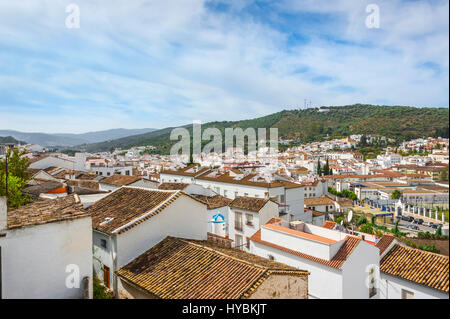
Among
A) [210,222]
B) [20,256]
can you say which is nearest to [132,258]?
[20,256]

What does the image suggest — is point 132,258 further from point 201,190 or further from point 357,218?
point 357,218

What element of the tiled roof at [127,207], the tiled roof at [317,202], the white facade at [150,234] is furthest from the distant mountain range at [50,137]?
the tiled roof at [317,202]

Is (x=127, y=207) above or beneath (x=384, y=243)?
above

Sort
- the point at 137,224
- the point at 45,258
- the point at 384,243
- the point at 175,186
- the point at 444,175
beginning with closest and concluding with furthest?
the point at 444,175, the point at 45,258, the point at 137,224, the point at 384,243, the point at 175,186

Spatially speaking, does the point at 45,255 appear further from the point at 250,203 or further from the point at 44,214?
the point at 250,203

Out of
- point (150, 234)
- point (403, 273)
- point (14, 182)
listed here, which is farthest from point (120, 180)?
point (403, 273)

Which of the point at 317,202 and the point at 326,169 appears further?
the point at 326,169

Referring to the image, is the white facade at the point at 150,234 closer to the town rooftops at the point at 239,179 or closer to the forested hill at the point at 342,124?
the forested hill at the point at 342,124
